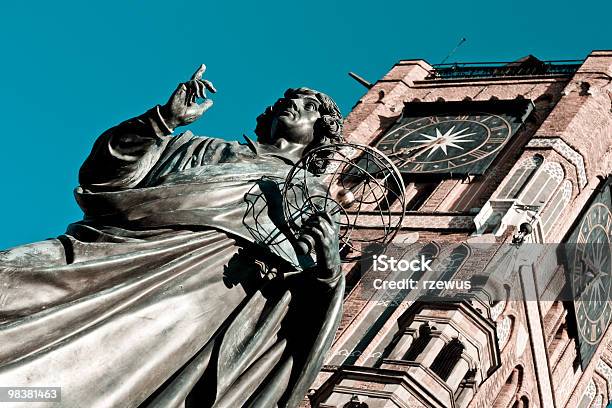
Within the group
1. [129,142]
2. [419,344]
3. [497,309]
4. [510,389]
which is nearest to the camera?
[129,142]

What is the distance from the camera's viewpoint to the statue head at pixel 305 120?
536 centimetres

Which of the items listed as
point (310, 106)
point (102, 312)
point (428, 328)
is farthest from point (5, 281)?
point (428, 328)

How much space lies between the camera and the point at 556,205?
104ft

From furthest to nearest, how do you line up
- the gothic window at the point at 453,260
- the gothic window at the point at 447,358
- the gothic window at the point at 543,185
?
the gothic window at the point at 543,185 → the gothic window at the point at 453,260 → the gothic window at the point at 447,358

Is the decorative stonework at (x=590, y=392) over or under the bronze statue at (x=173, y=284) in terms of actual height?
over

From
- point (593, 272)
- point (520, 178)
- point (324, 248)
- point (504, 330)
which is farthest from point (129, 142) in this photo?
point (593, 272)

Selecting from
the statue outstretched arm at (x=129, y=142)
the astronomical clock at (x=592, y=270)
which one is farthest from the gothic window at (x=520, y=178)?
the statue outstretched arm at (x=129, y=142)

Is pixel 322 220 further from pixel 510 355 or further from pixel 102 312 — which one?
pixel 510 355

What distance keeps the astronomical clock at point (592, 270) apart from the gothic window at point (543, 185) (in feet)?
3.99

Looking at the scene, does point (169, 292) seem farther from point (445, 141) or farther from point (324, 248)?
point (445, 141)

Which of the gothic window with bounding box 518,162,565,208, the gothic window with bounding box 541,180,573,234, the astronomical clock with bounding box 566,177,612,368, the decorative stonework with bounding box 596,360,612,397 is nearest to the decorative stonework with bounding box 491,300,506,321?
the gothic window with bounding box 541,180,573,234

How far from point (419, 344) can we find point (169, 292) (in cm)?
2040

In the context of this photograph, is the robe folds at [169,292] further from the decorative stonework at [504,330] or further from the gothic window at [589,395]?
the gothic window at [589,395]

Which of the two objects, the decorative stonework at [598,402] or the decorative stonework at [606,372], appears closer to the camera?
the decorative stonework at [598,402]
